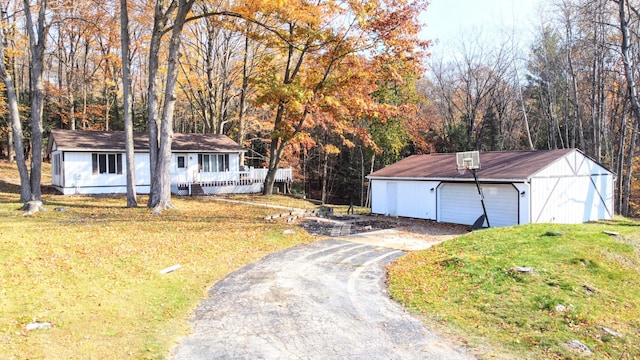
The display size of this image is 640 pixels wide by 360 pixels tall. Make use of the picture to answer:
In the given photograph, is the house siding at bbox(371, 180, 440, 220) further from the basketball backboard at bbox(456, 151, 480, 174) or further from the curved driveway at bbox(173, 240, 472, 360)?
the curved driveway at bbox(173, 240, 472, 360)

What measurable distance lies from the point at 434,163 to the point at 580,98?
56.3ft

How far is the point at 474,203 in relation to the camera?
18.3m

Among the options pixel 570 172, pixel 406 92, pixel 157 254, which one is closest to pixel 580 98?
pixel 406 92

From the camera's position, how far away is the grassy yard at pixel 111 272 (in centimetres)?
558

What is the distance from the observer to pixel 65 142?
23.5m

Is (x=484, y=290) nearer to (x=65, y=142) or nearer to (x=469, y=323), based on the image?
(x=469, y=323)

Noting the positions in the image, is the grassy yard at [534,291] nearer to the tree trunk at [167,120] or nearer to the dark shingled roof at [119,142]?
the tree trunk at [167,120]

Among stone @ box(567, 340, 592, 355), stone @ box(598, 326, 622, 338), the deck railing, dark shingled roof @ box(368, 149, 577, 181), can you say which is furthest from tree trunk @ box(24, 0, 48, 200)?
stone @ box(598, 326, 622, 338)

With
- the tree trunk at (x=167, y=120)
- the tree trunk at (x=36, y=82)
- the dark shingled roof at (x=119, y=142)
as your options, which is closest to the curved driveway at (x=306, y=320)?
the tree trunk at (x=167, y=120)

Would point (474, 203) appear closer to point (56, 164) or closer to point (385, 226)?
point (385, 226)

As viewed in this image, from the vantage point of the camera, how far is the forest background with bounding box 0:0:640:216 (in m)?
19.1

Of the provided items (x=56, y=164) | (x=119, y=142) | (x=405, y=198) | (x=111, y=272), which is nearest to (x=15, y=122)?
(x=119, y=142)

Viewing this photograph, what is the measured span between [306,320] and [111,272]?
4541 mm

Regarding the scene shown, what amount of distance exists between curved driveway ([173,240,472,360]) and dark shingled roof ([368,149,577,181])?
940 centimetres
